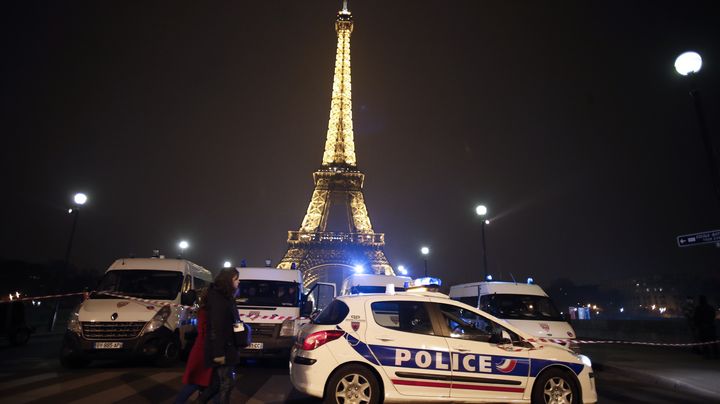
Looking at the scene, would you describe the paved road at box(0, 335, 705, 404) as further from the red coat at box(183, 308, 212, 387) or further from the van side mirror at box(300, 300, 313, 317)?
the red coat at box(183, 308, 212, 387)

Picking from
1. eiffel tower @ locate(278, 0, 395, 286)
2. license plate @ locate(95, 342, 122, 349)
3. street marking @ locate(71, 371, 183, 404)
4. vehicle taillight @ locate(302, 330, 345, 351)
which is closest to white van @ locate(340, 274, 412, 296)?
street marking @ locate(71, 371, 183, 404)

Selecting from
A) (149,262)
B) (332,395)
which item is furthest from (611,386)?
(149,262)

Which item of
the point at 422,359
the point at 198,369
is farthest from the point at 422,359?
the point at 198,369

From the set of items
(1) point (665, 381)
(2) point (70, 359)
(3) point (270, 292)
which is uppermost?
(3) point (270, 292)

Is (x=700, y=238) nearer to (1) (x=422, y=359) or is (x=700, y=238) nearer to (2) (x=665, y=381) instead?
(2) (x=665, y=381)

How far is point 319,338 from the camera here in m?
5.74

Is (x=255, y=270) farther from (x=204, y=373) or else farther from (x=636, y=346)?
(x=636, y=346)

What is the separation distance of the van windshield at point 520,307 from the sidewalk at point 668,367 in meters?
2.09

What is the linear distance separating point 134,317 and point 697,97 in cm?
1217

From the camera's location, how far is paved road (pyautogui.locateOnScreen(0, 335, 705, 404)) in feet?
21.8

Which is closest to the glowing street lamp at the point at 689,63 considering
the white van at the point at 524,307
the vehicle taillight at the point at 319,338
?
the white van at the point at 524,307

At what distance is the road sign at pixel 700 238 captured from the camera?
8758 millimetres

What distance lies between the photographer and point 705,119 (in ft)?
29.6

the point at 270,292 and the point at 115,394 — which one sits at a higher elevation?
the point at 270,292
